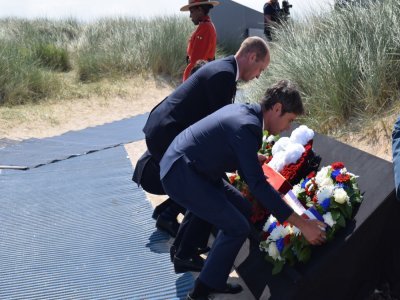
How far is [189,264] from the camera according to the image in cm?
307

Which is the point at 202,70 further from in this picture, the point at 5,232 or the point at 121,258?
the point at 5,232

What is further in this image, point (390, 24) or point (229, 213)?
point (390, 24)

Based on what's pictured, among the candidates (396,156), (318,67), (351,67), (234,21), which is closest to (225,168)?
(396,156)

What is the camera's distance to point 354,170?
2.92 m

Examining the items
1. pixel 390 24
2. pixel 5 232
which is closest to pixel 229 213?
pixel 5 232

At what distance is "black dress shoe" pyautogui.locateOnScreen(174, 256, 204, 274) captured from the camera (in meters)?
3.07

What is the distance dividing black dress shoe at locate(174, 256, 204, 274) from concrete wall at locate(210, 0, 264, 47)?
39.7 ft

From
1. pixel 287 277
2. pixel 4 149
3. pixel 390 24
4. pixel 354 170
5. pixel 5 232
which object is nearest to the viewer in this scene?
pixel 287 277

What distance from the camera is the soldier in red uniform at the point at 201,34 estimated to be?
4961mm

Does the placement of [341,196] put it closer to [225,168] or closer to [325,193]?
[325,193]

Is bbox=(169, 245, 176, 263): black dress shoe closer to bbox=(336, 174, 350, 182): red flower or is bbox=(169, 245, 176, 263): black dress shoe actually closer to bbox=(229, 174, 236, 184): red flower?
bbox=(229, 174, 236, 184): red flower

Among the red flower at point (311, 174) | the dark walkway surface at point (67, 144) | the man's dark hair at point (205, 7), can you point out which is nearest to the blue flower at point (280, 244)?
the red flower at point (311, 174)

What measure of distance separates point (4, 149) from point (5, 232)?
298 centimetres

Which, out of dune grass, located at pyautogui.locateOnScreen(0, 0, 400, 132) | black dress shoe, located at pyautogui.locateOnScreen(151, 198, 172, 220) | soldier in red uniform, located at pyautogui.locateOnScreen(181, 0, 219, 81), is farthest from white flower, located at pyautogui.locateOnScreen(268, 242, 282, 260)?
soldier in red uniform, located at pyautogui.locateOnScreen(181, 0, 219, 81)
